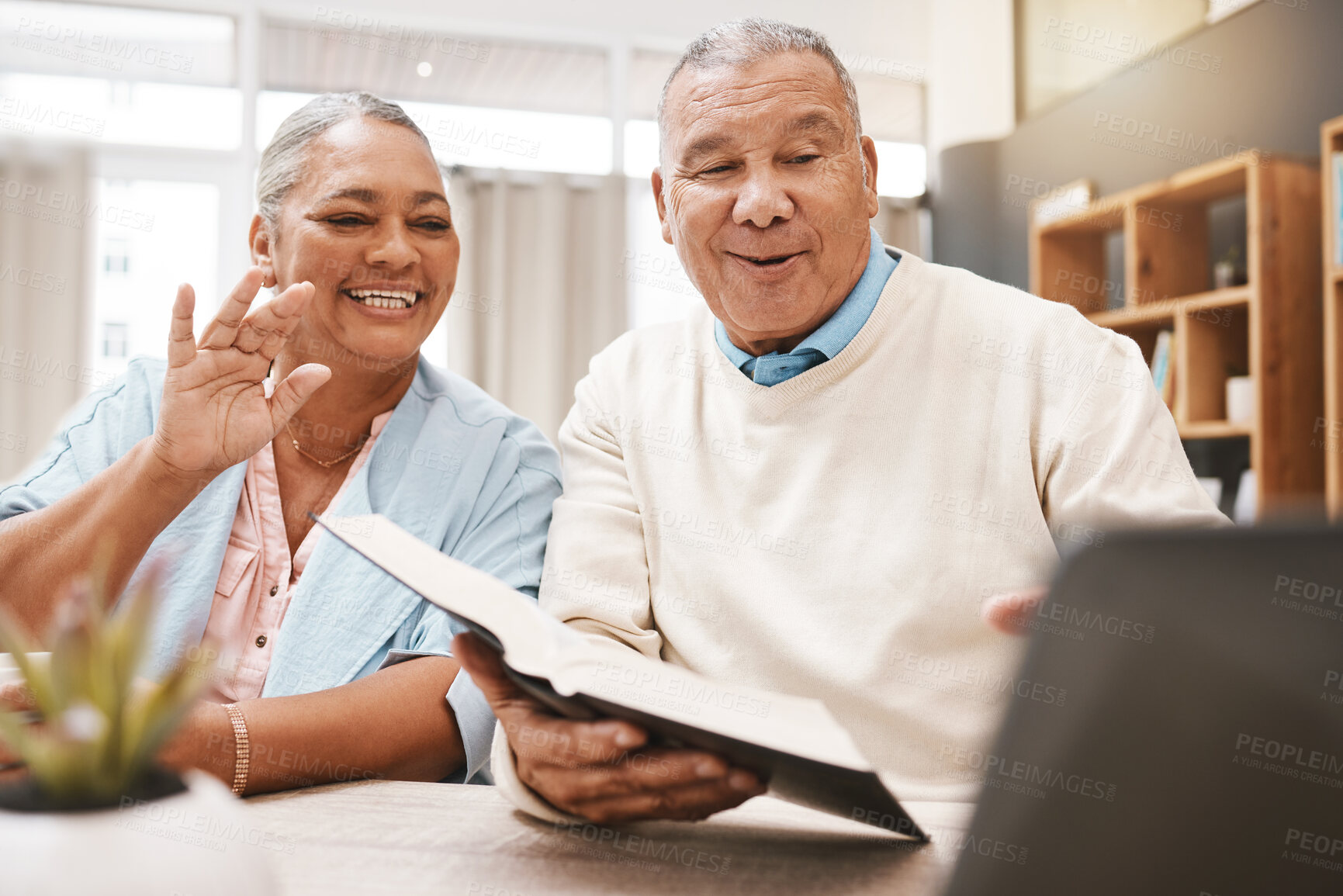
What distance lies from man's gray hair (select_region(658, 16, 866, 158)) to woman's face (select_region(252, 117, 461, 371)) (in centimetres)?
41

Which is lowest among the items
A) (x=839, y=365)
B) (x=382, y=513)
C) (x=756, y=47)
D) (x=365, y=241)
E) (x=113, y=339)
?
(x=382, y=513)

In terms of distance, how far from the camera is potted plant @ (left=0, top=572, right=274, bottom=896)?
416mm

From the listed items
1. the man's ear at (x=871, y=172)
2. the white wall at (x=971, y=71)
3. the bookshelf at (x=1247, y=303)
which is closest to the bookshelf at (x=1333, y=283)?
the bookshelf at (x=1247, y=303)

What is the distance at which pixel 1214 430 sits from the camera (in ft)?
10.4

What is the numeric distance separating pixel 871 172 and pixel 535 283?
3917mm

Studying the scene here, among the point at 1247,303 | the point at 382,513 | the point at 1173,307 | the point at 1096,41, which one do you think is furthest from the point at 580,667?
the point at 1096,41

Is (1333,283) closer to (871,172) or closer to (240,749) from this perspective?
(871,172)

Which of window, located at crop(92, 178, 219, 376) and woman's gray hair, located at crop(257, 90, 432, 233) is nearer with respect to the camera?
woman's gray hair, located at crop(257, 90, 432, 233)

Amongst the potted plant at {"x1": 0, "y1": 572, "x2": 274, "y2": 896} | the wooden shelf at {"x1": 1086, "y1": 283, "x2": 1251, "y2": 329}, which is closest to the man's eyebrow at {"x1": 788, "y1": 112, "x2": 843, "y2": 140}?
the potted plant at {"x1": 0, "y1": 572, "x2": 274, "y2": 896}

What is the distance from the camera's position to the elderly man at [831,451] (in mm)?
1116

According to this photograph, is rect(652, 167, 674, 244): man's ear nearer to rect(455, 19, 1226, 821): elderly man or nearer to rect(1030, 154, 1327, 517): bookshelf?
rect(455, 19, 1226, 821): elderly man

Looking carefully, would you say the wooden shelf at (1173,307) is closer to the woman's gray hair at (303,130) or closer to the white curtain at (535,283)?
the woman's gray hair at (303,130)

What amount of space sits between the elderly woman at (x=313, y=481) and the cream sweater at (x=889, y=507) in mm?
169

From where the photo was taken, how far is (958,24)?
5301 millimetres
